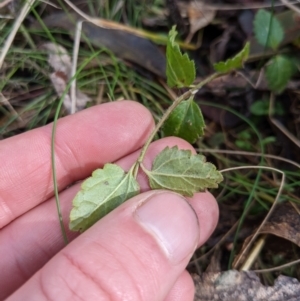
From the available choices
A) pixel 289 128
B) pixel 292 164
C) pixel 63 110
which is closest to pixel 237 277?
pixel 292 164

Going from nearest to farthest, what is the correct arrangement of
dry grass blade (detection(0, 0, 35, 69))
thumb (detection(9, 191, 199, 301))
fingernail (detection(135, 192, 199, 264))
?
thumb (detection(9, 191, 199, 301)) < fingernail (detection(135, 192, 199, 264)) < dry grass blade (detection(0, 0, 35, 69))

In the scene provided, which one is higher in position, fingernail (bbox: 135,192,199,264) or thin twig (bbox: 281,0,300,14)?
thin twig (bbox: 281,0,300,14)

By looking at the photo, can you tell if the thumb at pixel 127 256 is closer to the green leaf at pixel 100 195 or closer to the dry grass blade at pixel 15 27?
the green leaf at pixel 100 195

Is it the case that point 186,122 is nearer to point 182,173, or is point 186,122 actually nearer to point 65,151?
point 182,173


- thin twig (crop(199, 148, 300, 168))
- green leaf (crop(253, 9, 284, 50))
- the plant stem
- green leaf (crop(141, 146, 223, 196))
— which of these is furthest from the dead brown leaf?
green leaf (crop(141, 146, 223, 196))

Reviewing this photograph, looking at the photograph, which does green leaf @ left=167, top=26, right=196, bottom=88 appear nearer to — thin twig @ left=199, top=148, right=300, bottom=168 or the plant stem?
the plant stem

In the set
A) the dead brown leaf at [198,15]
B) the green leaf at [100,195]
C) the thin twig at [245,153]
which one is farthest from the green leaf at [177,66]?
the dead brown leaf at [198,15]
